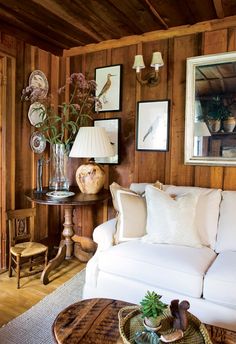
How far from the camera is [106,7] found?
224 cm

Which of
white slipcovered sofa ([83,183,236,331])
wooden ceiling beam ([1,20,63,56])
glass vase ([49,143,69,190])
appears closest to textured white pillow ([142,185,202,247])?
white slipcovered sofa ([83,183,236,331])

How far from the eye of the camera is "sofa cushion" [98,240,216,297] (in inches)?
67.2

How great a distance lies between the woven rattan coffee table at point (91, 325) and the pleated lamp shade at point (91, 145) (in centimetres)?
141

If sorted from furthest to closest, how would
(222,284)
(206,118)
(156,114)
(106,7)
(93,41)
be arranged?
1. (93,41)
2. (156,114)
3. (206,118)
4. (106,7)
5. (222,284)

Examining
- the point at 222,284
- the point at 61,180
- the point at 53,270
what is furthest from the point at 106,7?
the point at 53,270

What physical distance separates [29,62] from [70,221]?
5.54 feet

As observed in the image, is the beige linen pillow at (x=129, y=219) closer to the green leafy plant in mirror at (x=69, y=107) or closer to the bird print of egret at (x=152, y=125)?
the bird print of egret at (x=152, y=125)

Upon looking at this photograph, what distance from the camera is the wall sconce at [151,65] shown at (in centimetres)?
Answer: 253

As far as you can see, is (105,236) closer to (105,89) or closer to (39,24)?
(105,89)

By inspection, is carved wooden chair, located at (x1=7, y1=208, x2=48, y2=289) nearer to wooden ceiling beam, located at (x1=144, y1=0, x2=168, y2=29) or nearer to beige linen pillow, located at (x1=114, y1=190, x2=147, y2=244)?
beige linen pillow, located at (x1=114, y1=190, x2=147, y2=244)

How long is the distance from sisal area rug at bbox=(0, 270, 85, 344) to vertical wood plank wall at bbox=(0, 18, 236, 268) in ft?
3.07

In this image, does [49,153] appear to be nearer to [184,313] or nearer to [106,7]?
[106,7]

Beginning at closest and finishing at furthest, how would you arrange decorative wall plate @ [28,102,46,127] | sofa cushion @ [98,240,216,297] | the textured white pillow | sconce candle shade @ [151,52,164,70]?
sofa cushion @ [98,240,216,297], the textured white pillow, sconce candle shade @ [151,52,164,70], decorative wall plate @ [28,102,46,127]

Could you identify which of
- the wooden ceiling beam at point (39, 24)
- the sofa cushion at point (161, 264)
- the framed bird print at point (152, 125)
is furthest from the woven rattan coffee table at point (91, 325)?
the wooden ceiling beam at point (39, 24)
